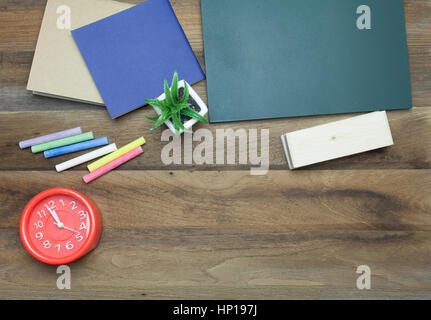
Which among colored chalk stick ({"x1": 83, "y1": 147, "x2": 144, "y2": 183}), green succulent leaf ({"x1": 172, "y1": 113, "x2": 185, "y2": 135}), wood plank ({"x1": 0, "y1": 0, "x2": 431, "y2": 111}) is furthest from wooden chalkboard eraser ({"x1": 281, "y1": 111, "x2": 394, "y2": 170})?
colored chalk stick ({"x1": 83, "y1": 147, "x2": 144, "y2": 183})

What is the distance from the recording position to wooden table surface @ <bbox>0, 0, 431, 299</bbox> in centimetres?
80

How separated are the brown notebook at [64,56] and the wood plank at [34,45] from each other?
3cm

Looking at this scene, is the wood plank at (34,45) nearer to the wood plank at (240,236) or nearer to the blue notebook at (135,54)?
the blue notebook at (135,54)

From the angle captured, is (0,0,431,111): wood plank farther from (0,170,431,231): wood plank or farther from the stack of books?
(0,170,431,231): wood plank

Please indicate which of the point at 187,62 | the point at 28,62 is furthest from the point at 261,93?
the point at 28,62

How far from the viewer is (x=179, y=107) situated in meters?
0.73

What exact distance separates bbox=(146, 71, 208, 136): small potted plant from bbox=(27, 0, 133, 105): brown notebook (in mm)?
175

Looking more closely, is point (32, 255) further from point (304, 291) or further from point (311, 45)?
point (311, 45)

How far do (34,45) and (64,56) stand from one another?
91mm

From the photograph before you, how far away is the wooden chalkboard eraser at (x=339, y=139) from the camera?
2.58 ft

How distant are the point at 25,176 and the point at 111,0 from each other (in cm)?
49

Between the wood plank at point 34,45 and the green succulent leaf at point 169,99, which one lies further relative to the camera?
the wood plank at point 34,45

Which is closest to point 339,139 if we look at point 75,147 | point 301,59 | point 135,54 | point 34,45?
point 301,59

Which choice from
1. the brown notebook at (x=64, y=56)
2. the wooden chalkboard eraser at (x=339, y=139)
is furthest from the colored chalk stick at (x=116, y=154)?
the wooden chalkboard eraser at (x=339, y=139)
